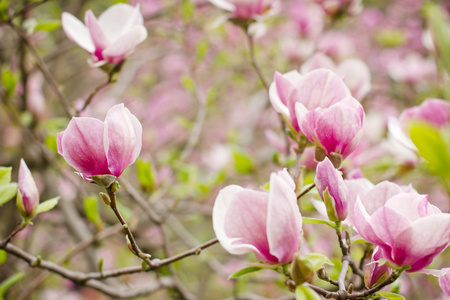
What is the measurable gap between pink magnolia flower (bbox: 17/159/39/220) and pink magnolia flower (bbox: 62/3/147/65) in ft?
0.82

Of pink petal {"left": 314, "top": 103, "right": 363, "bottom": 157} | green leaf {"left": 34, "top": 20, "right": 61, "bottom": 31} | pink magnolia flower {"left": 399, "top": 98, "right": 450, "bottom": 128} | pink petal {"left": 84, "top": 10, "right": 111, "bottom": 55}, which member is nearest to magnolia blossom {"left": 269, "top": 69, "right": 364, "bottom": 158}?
pink petal {"left": 314, "top": 103, "right": 363, "bottom": 157}

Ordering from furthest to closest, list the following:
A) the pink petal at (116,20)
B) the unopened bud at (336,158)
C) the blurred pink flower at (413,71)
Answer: the blurred pink flower at (413,71)
the pink petal at (116,20)
the unopened bud at (336,158)

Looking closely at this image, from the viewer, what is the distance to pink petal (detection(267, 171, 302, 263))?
44cm

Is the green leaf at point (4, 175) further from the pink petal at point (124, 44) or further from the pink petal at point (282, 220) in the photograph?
the pink petal at point (282, 220)

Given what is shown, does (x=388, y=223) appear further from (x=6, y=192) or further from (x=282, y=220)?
(x=6, y=192)

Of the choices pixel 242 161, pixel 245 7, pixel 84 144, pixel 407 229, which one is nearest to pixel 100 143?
pixel 84 144

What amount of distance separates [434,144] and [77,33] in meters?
0.66

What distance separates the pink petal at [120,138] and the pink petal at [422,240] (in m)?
0.36

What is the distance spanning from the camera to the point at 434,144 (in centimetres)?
29

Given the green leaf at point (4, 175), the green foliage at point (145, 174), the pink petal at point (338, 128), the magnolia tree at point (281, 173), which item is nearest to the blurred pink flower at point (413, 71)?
the magnolia tree at point (281, 173)

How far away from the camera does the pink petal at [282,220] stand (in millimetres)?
438

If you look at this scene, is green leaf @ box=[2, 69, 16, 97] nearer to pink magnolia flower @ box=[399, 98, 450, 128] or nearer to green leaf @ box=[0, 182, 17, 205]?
green leaf @ box=[0, 182, 17, 205]

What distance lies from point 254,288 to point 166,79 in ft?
6.70

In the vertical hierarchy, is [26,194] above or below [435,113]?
above
